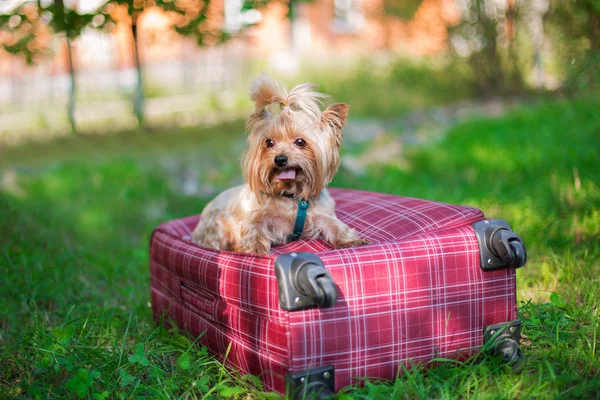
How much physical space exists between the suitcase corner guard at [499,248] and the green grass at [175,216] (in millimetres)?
430

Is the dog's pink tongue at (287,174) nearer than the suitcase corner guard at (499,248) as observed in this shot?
No

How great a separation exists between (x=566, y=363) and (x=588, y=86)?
319cm

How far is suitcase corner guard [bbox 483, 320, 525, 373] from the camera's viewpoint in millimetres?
2635

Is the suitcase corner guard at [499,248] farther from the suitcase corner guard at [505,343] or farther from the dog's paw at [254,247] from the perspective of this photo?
the dog's paw at [254,247]

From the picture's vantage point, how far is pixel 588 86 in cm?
508

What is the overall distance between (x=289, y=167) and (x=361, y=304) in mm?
761

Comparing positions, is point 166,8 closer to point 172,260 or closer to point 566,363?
point 172,260

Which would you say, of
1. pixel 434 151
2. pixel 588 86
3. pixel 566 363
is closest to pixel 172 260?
pixel 566 363

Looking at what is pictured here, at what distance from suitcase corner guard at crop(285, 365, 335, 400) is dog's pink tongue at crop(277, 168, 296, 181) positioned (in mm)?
912

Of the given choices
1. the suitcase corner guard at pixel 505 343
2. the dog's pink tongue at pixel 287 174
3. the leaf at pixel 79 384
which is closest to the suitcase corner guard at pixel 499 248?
the suitcase corner guard at pixel 505 343

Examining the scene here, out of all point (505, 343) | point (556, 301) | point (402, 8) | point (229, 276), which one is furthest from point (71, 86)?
point (402, 8)

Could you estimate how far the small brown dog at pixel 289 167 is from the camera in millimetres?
2871

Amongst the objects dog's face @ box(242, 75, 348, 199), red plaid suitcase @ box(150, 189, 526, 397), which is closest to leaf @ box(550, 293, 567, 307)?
red plaid suitcase @ box(150, 189, 526, 397)

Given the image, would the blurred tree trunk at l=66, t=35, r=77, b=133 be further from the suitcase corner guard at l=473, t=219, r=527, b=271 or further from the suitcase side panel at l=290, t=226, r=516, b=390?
the suitcase corner guard at l=473, t=219, r=527, b=271
